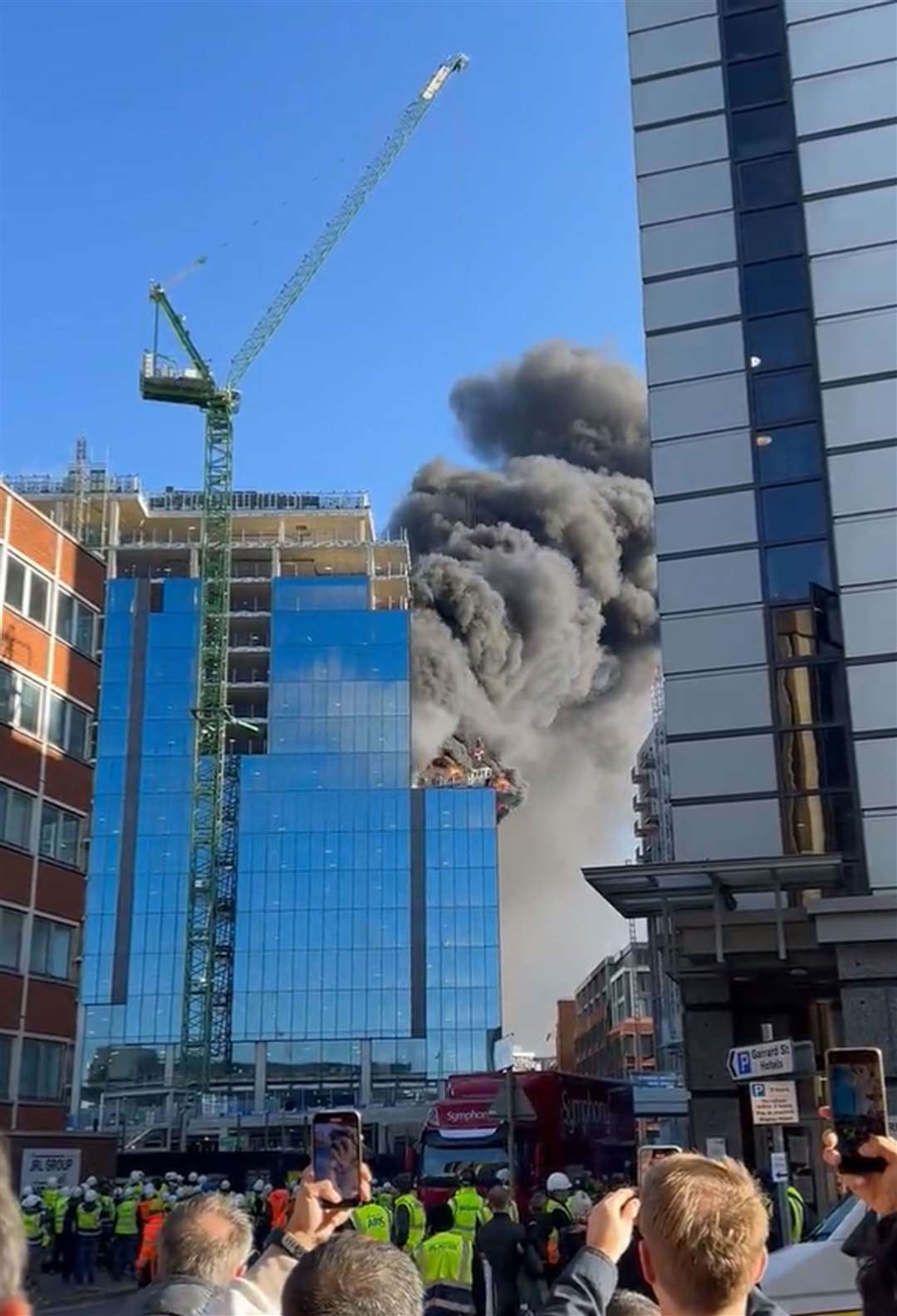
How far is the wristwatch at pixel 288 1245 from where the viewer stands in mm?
3691

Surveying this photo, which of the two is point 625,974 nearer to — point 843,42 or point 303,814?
point 303,814

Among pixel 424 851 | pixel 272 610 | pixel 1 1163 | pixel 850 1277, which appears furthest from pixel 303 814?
pixel 1 1163

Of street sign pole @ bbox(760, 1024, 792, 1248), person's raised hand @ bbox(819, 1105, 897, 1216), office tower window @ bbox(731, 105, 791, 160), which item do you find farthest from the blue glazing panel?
person's raised hand @ bbox(819, 1105, 897, 1216)

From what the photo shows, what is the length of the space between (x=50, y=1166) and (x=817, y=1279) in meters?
24.8

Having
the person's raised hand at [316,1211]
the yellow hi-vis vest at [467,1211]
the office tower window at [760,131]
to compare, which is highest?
the office tower window at [760,131]

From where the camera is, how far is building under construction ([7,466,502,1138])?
76.5m

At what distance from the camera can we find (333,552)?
9144 centimetres

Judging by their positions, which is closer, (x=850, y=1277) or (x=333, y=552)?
(x=850, y=1277)

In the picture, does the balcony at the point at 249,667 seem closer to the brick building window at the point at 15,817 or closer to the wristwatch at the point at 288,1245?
the brick building window at the point at 15,817

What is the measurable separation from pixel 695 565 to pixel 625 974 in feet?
243

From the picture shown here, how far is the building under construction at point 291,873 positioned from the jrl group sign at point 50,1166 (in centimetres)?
4376

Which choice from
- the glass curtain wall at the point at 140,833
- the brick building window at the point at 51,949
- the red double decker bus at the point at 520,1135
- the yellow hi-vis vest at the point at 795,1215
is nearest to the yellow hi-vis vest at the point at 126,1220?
the red double decker bus at the point at 520,1135

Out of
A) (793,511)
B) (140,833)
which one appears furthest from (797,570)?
(140,833)

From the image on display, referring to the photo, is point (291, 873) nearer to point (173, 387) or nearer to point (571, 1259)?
point (173, 387)
